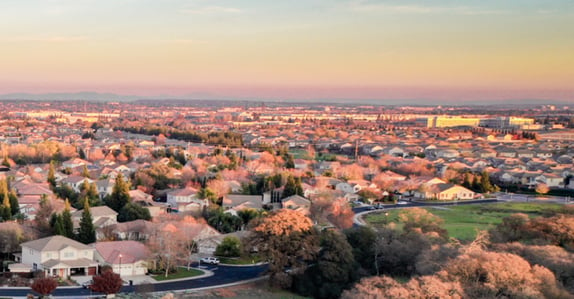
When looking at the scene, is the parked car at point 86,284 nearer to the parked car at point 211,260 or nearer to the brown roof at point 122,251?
the brown roof at point 122,251

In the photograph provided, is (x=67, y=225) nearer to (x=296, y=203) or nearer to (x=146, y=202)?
(x=146, y=202)

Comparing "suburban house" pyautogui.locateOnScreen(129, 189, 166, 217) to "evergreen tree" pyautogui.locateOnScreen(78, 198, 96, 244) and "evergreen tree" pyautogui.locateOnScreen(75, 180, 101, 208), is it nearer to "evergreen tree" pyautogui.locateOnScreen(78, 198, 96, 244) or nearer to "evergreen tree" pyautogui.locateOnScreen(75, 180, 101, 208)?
"evergreen tree" pyautogui.locateOnScreen(75, 180, 101, 208)

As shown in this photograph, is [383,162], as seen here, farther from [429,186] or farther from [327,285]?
[327,285]

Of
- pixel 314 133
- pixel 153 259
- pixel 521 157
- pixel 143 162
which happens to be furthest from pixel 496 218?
pixel 314 133

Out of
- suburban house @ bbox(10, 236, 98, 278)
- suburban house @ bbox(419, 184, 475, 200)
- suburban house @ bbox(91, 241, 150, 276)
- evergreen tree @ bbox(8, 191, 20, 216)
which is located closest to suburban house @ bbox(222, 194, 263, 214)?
evergreen tree @ bbox(8, 191, 20, 216)

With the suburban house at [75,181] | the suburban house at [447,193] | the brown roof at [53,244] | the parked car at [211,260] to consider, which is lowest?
the suburban house at [447,193]

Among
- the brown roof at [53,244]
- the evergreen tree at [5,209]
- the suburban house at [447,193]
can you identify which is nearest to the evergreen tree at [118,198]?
the evergreen tree at [5,209]
